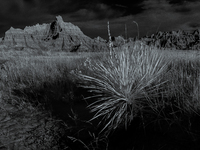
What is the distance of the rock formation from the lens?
12143 centimetres

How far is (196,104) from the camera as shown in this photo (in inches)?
68.0

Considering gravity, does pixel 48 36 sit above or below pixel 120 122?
above

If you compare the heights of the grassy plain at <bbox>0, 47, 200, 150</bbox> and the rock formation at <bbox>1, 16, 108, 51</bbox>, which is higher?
the rock formation at <bbox>1, 16, 108, 51</bbox>

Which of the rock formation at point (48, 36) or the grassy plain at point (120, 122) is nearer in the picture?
the grassy plain at point (120, 122)

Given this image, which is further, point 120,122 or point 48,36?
point 48,36

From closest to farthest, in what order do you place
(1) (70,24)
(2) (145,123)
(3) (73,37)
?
(2) (145,123) < (3) (73,37) < (1) (70,24)

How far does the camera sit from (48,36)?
135875 millimetres

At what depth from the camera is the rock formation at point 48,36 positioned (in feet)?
398

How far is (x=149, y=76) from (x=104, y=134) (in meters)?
1.03

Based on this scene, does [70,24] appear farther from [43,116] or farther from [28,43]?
[43,116]

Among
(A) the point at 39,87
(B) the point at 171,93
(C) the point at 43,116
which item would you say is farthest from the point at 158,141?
(A) the point at 39,87

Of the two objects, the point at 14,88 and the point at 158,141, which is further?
the point at 14,88

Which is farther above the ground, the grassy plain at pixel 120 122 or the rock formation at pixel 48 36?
the rock formation at pixel 48 36

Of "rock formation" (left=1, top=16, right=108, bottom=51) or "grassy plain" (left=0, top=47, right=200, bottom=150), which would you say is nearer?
"grassy plain" (left=0, top=47, right=200, bottom=150)
